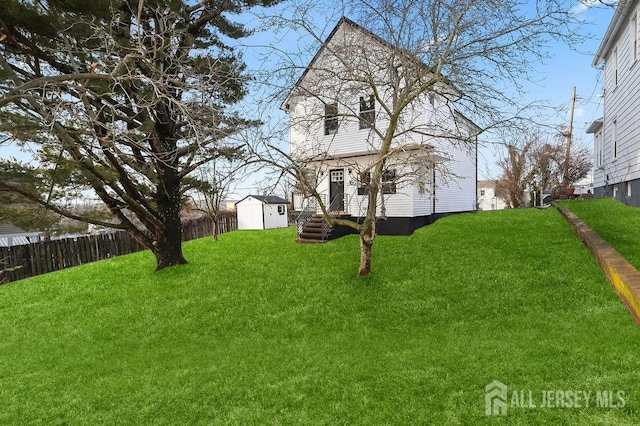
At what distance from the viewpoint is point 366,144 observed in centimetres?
1257

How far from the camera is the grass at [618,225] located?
6.14m

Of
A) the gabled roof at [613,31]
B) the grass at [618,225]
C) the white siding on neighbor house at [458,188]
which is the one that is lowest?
the grass at [618,225]

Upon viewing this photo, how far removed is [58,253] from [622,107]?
19.6 meters

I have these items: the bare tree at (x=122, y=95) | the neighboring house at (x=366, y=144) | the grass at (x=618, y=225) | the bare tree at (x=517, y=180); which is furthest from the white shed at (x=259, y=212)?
the bare tree at (x=517, y=180)

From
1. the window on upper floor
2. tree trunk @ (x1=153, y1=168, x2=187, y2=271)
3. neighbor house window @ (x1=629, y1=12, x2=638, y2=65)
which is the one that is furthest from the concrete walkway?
the window on upper floor

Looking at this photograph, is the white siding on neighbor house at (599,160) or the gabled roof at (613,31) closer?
the gabled roof at (613,31)

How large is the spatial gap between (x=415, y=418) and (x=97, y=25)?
7.57 m

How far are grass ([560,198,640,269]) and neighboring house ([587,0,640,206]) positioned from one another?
102cm

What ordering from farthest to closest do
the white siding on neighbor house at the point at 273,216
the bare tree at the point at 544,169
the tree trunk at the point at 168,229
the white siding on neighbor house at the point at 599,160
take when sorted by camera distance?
the bare tree at the point at 544,169 < the white siding on neighbor house at the point at 273,216 < the white siding on neighbor house at the point at 599,160 < the tree trunk at the point at 168,229

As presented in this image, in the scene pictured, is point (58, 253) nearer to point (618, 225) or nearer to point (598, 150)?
point (618, 225)

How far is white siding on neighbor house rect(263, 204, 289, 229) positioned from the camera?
21.7 meters

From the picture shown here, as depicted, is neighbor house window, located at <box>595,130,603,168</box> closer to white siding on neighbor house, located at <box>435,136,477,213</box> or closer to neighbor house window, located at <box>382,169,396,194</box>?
white siding on neighbor house, located at <box>435,136,477,213</box>

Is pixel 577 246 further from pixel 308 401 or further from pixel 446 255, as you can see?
pixel 308 401

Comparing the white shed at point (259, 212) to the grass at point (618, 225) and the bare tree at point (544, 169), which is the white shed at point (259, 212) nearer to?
the bare tree at point (544, 169)
